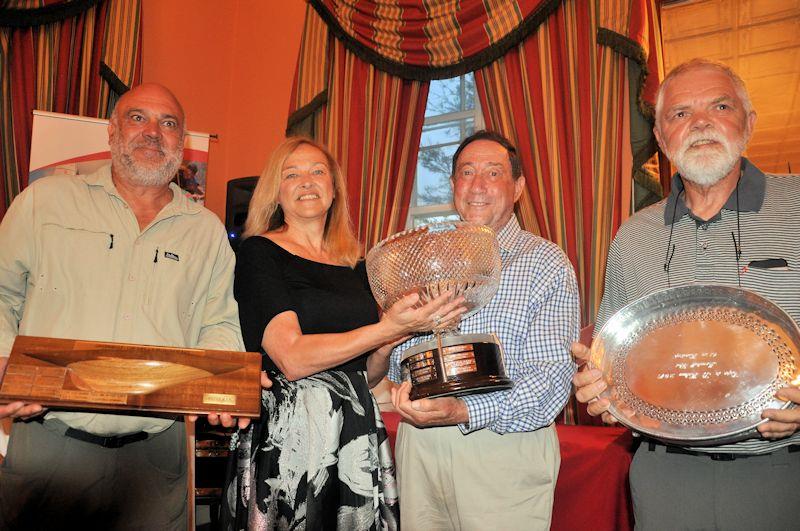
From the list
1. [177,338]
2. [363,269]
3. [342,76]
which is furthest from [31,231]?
[342,76]

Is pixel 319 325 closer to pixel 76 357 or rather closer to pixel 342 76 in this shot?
pixel 76 357

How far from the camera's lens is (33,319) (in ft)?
5.82

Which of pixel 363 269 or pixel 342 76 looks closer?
pixel 363 269

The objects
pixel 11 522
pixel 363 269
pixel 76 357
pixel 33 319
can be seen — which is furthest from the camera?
pixel 363 269

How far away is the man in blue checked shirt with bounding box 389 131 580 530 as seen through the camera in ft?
5.34

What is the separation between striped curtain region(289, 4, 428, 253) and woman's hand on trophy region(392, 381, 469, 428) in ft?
8.98

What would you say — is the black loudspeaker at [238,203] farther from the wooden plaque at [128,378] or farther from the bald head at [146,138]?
the wooden plaque at [128,378]

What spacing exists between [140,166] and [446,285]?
1035 millimetres

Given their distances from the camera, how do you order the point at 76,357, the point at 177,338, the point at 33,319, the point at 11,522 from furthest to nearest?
the point at 177,338 < the point at 33,319 < the point at 11,522 < the point at 76,357

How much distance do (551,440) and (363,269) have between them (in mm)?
766

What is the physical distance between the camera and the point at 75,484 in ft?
5.57

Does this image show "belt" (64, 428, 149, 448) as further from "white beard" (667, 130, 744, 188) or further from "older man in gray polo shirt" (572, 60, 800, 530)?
"white beard" (667, 130, 744, 188)

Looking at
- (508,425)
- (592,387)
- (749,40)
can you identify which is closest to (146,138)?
(508,425)

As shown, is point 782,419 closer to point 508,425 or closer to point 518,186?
point 508,425
